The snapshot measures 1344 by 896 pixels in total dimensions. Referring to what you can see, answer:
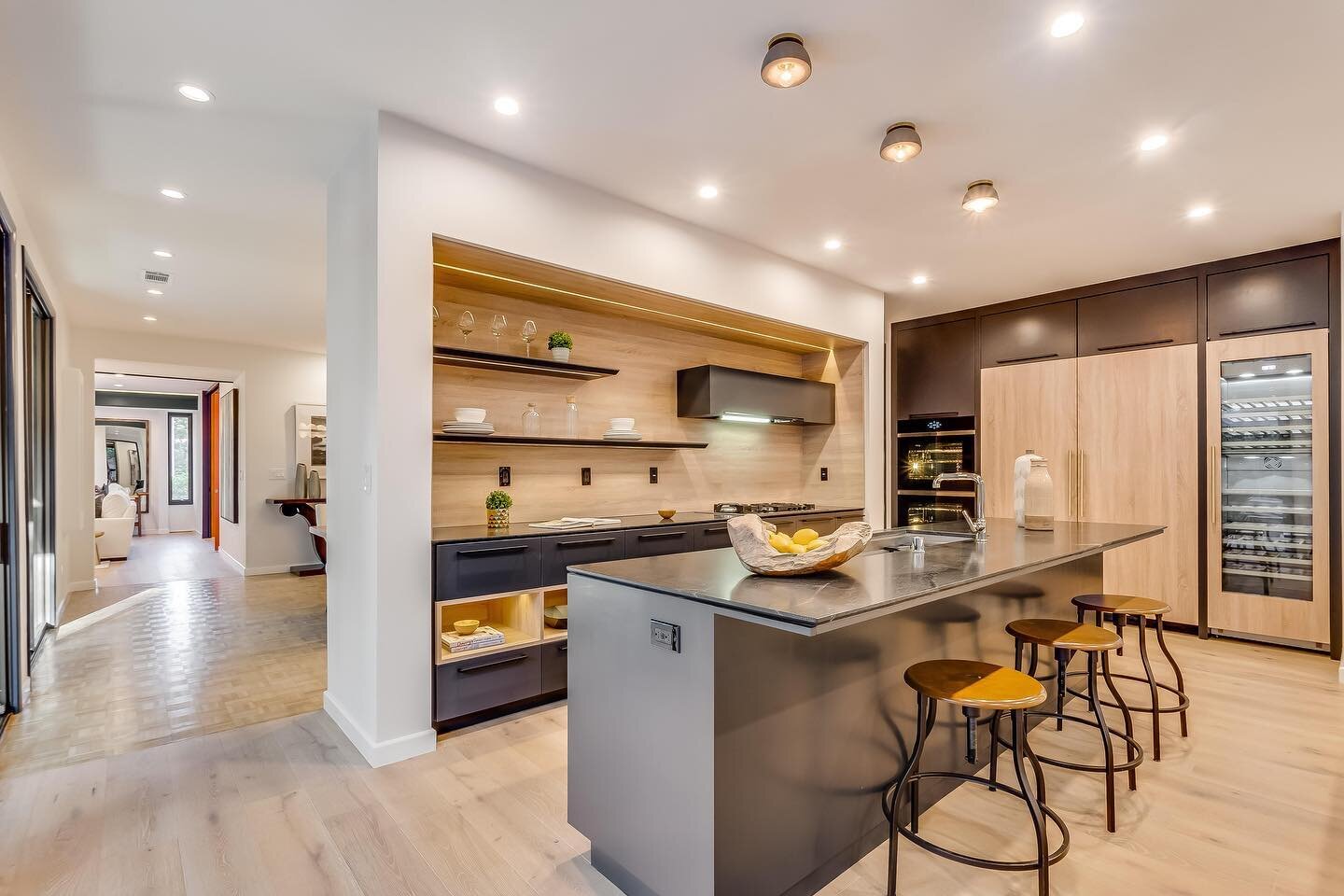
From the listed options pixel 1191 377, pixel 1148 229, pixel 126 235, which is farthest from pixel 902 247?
pixel 126 235

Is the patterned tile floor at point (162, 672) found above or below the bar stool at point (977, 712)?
below

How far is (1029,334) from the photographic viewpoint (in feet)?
18.3

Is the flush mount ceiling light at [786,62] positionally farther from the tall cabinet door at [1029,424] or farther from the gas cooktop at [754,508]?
the tall cabinet door at [1029,424]

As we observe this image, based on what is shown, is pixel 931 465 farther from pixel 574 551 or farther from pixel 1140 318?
pixel 574 551

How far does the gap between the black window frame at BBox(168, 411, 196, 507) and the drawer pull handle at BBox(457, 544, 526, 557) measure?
42.7ft

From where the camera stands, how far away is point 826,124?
2.88 meters

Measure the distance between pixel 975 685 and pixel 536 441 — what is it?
2526mm

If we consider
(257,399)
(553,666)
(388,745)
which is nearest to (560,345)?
(553,666)

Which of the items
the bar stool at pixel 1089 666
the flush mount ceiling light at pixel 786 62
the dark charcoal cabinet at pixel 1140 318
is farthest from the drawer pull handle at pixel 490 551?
the dark charcoal cabinet at pixel 1140 318

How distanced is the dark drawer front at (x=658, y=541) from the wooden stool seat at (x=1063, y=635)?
1.77 m

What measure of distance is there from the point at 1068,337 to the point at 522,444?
4.43 m

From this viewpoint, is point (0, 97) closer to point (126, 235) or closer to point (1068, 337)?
point (126, 235)

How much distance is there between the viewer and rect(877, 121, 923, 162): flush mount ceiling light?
9.39ft

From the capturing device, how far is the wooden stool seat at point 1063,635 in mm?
2385
